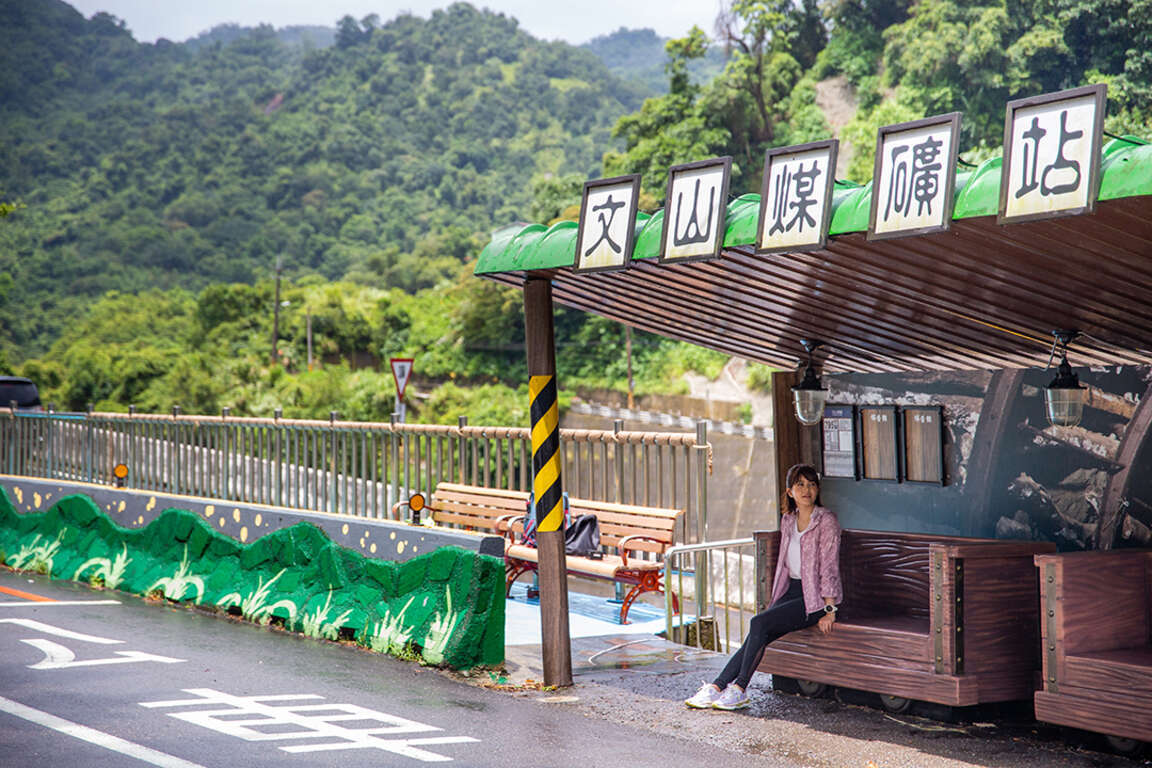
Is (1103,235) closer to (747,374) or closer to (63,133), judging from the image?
(747,374)

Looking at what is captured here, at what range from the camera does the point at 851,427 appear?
952 centimetres

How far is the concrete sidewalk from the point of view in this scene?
6.88 meters

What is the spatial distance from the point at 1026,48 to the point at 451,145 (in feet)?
395

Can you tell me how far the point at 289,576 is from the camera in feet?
36.6

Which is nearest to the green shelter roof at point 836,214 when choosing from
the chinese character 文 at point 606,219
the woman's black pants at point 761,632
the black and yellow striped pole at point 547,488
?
the chinese character 文 at point 606,219

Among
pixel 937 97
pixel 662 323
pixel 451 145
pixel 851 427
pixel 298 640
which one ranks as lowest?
pixel 298 640

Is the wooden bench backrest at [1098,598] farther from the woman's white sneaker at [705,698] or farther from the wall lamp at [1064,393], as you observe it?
the woman's white sneaker at [705,698]

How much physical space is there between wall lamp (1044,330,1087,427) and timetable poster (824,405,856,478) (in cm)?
190

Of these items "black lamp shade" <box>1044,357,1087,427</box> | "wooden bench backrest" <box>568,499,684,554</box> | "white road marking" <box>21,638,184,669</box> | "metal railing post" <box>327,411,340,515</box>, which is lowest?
"white road marking" <box>21,638,184,669</box>

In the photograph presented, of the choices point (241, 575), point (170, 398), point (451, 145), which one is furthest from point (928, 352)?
point (451, 145)

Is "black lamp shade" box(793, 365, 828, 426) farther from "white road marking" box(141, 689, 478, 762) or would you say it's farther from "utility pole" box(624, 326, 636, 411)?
"utility pole" box(624, 326, 636, 411)

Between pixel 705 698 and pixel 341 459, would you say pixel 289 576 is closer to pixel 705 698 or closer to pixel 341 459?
pixel 341 459

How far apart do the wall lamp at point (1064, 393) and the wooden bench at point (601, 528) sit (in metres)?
3.97

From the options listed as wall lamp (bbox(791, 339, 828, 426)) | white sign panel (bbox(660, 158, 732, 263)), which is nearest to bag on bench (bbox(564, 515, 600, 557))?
wall lamp (bbox(791, 339, 828, 426))
